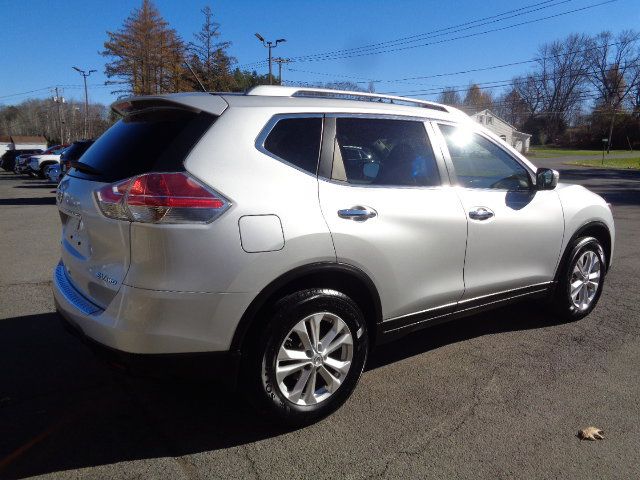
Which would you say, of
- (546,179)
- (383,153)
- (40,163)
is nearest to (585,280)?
(546,179)

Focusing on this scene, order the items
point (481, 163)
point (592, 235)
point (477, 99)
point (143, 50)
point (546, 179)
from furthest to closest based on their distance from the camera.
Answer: point (477, 99)
point (143, 50)
point (592, 235)
point (481, 163)
point (546, 179)

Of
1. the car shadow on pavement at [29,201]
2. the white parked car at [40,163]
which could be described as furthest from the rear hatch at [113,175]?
the white parked car at [40,163]

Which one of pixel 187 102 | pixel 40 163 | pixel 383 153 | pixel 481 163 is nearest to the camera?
pixel 187 102

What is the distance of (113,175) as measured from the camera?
273 cm

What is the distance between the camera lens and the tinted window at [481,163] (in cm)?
378

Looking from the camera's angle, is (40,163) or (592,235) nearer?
(592,235)

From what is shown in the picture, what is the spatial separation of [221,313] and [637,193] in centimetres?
2267

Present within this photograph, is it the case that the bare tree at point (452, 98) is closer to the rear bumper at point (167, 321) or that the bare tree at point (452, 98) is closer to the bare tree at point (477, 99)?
the bare tree at point (477, 99)

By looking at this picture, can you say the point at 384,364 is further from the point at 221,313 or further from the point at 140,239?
the point at 140,239

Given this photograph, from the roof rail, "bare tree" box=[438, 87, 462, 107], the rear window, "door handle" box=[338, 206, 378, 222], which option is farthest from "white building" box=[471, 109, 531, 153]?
the rear window

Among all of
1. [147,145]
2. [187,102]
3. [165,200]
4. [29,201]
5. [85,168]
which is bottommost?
[29,201]

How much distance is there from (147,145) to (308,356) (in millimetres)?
1427

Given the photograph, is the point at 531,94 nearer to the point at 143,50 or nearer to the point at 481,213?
the point at 143,50

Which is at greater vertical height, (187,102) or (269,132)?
(187,102)
